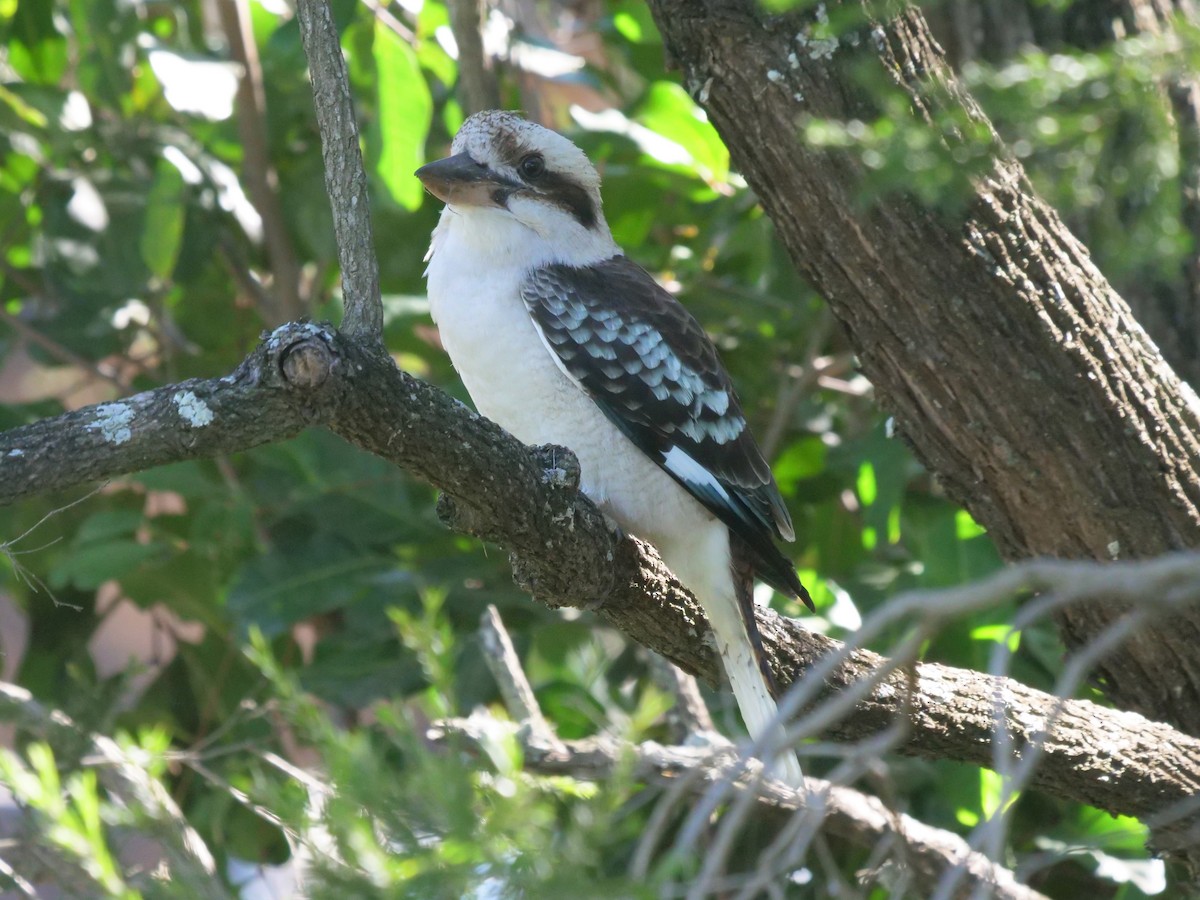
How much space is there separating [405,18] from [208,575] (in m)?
1.61

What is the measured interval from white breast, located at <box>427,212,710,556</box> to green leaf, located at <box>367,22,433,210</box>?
1.56 ft

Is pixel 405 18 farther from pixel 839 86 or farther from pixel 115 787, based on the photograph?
pixel 115 787

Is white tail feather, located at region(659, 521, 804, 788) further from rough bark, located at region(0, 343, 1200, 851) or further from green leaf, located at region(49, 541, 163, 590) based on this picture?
green leaf, located at region(49, 541, 163, 590)

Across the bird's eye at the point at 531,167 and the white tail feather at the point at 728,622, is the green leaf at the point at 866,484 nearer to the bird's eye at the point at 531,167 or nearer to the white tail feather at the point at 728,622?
the white tail feather at the point at 728,622

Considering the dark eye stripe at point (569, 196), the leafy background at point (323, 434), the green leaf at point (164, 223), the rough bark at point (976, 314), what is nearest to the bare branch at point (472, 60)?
the leafy background at point (323, 434)

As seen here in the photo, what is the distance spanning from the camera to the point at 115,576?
10.7ft

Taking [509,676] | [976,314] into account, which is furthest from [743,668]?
[976,314]

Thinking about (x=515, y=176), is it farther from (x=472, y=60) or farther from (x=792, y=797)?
(x=792, y=797)

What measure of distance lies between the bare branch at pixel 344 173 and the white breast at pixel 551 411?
0.77 m

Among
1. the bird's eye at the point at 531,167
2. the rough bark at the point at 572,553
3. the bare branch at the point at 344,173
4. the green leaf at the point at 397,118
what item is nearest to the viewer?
the rough bark at the point at 572,553

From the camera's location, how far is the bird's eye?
2.92 m

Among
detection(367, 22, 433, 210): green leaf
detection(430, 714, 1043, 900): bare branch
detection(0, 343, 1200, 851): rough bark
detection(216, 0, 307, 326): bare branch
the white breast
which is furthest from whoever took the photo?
detection(216, 0, 307, 326): bare branch

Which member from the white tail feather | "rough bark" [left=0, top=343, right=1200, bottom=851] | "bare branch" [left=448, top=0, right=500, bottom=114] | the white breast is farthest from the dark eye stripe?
"rough bark" [left=0, top=343, right=1200, bottom=851]

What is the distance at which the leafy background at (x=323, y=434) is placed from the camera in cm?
306
